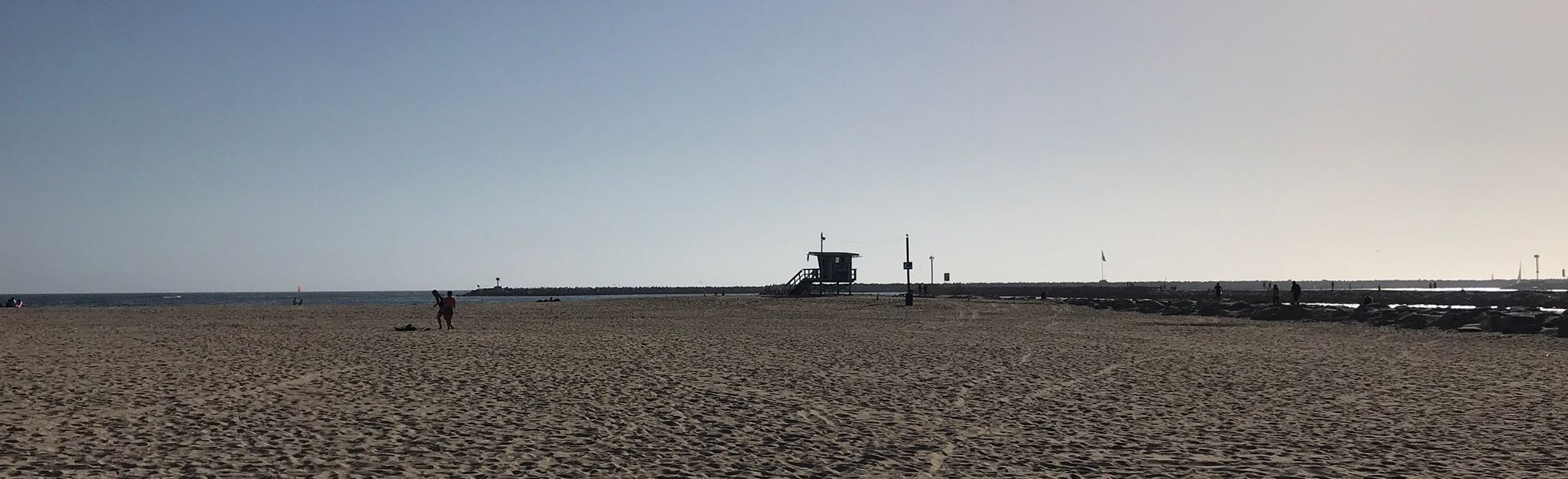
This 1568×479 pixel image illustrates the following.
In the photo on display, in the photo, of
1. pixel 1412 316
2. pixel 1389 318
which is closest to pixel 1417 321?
pixel 1412 316

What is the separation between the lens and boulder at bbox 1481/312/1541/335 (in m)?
23.8

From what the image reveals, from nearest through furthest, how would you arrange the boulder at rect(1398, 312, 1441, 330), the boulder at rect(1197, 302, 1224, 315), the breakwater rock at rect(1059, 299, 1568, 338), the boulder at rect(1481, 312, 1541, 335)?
the boulder at rect(1481, 312, 1541, 335)
the breakwater rock at rect(1059, 299, 1568, 338)
the boulder at rect(1398, 312, 1441, 330)
the boulder at rect(1197, 302, 1224, 315)

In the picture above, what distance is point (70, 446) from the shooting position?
25.7 ft

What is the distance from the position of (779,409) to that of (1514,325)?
22.8m

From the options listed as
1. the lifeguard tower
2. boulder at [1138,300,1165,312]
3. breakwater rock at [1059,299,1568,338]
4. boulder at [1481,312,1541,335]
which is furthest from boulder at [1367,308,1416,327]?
the lifeguard tower

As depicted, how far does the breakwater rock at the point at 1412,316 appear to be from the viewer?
24203mm

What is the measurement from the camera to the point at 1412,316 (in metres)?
28.5

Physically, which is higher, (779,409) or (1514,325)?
(1514,325)

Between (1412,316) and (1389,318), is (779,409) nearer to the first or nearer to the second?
(1412,316)

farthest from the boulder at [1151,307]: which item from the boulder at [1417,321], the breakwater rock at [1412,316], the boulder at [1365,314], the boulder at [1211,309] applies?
the boulder at [1417,321]

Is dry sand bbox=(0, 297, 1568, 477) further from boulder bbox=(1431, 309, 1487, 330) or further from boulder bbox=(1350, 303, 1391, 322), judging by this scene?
boulder bbox=(1350, 303, 1391, 322)

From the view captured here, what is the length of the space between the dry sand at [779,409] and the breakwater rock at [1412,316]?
4.61 m

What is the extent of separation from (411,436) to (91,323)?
28.0 meters

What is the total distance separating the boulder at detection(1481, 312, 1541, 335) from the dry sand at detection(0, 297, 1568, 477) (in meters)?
4.01
